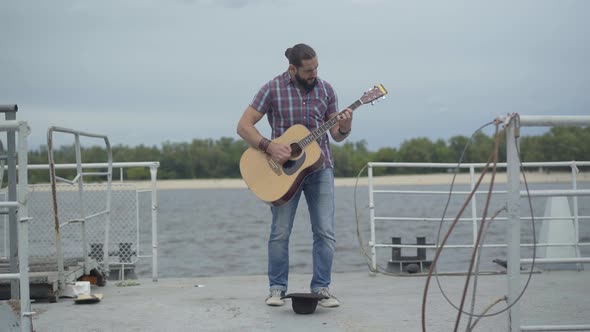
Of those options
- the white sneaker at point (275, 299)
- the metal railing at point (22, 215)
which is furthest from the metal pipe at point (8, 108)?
the white sneaker at point (275, 299)

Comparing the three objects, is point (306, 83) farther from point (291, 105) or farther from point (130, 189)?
point (130, 189)

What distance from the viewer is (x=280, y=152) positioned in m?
4.10

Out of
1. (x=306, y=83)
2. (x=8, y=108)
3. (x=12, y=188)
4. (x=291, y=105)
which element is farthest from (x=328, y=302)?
(x=8, y=108)

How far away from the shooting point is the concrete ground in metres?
3.69

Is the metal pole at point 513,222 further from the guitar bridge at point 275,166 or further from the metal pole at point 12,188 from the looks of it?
the metal pole at point 12,188

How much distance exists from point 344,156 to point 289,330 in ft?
135

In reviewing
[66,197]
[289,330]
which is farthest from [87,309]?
[66,197]

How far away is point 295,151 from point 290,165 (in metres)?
0.09

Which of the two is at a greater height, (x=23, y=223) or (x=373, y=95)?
(x=373, y=95)

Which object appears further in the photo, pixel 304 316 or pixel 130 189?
pixel 130 189

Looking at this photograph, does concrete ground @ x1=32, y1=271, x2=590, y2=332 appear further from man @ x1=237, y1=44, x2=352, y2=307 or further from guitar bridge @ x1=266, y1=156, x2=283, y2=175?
guitar bridge @ x1=266, y1=156, x2=283, y2=175

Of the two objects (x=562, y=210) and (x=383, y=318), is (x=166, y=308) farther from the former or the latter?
(x=562, y=210)

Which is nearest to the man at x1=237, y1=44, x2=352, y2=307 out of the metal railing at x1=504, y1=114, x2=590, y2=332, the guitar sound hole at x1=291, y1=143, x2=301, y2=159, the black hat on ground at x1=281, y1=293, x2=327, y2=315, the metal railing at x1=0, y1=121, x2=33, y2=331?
the guitar sound hole at x1=291, y1=143, x2=301, y2=159

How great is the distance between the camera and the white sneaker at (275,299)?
4.23m
